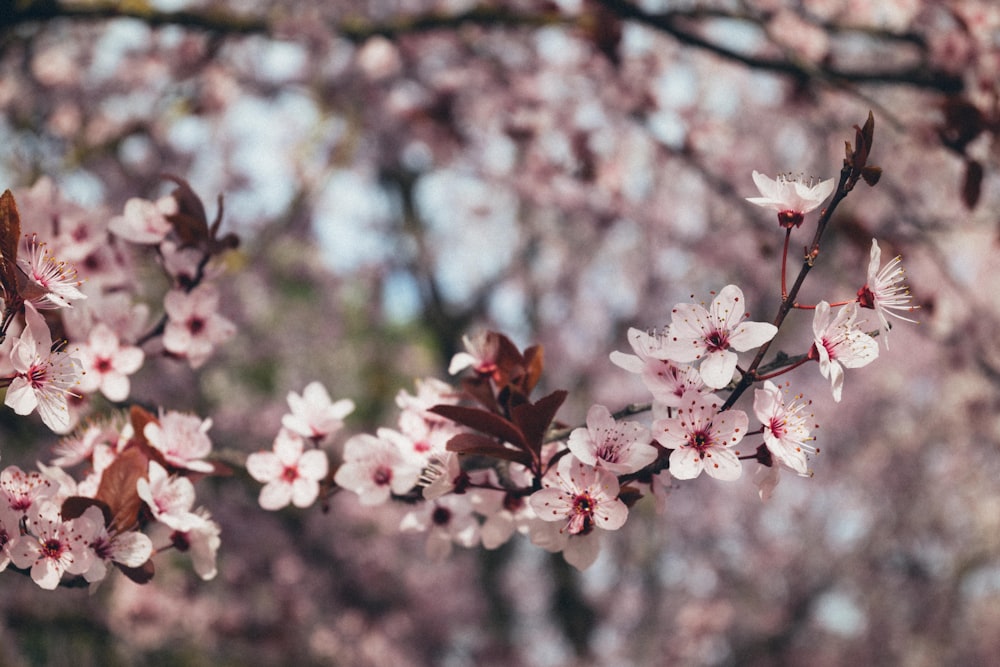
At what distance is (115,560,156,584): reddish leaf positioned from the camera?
3.86 ft

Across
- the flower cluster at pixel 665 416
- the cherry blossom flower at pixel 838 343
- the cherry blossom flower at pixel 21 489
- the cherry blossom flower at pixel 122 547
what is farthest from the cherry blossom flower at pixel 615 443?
the cherry blossom flower at pixel 21 489

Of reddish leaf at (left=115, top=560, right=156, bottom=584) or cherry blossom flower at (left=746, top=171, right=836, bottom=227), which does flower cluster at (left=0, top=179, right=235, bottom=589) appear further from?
cherry blossom flower at (left=746, top=171, right=836, bottom=227)

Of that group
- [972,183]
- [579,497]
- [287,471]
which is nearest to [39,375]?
[287,471]

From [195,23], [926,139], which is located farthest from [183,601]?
[926,139]

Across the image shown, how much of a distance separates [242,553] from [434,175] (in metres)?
3.12

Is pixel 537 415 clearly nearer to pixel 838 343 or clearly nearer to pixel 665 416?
pixel 665 416

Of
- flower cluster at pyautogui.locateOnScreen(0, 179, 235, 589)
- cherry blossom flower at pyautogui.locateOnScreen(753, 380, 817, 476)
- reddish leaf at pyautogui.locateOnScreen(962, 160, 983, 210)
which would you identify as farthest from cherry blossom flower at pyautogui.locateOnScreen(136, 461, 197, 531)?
reddish leaf at pyautogui.locateOnScreen(962, 160, 983, 210)

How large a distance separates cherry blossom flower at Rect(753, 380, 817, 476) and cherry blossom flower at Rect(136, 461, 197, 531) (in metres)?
0.82

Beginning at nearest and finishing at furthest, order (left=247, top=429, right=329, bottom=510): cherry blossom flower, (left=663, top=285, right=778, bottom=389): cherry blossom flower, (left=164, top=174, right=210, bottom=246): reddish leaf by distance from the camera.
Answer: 1. (left=663, top=285, right=778, bottom=389): cherry blossom flower
2. (left=247, top=429, right=329, bottom=510): cherry blossom flower
3. (left=164, top=174, right=210, bottom=246): reddish leaf

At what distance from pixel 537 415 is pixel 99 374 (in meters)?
0.81

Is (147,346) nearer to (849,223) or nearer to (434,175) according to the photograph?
(849,223)

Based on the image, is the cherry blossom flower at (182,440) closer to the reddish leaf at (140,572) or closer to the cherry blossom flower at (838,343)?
the reddish leaf at (140,572)

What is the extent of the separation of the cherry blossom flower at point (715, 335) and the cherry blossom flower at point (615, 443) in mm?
113

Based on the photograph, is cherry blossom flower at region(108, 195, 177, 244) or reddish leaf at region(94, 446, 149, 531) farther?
cherry blossom flower at region(108, 195, 177, 244)
